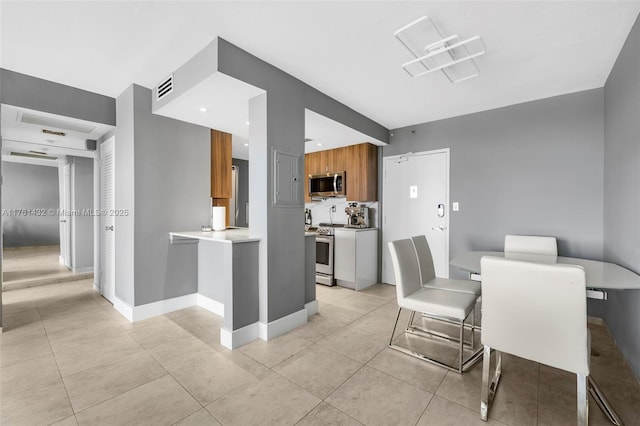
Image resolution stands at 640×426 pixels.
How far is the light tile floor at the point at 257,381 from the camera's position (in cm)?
164

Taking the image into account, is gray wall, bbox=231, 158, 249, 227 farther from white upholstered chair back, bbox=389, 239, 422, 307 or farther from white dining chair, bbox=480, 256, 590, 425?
white dining chair, bbox=480, 256, 590, 425

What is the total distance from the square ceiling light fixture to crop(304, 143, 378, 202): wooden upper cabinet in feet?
6.10

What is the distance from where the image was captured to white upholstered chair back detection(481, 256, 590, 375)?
139 centimetres

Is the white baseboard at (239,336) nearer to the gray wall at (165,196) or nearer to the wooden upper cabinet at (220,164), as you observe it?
the gray wall at (165,196)

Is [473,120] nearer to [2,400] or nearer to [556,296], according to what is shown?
[556,296]

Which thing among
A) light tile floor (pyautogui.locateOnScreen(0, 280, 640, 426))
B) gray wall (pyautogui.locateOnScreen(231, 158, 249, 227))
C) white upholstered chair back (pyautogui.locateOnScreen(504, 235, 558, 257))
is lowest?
light tile floor (pyautogui.locateOnScreen(0, 280, 640, 426))

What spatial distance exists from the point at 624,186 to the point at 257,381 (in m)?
3.21

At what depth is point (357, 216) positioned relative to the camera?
4.73m

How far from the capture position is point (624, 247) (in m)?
2.26

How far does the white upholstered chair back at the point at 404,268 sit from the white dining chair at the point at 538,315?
0.73 m

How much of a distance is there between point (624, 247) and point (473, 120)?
215 centimetres

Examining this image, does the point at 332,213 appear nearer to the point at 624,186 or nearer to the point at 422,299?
the point at 422,299

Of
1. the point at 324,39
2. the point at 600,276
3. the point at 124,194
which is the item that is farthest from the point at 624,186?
the point at 124,194

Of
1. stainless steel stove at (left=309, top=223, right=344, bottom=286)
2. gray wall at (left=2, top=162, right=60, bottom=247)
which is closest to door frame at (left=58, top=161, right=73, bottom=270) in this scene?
gray wall at (left=2, top=162, right=60, bottom=247)
